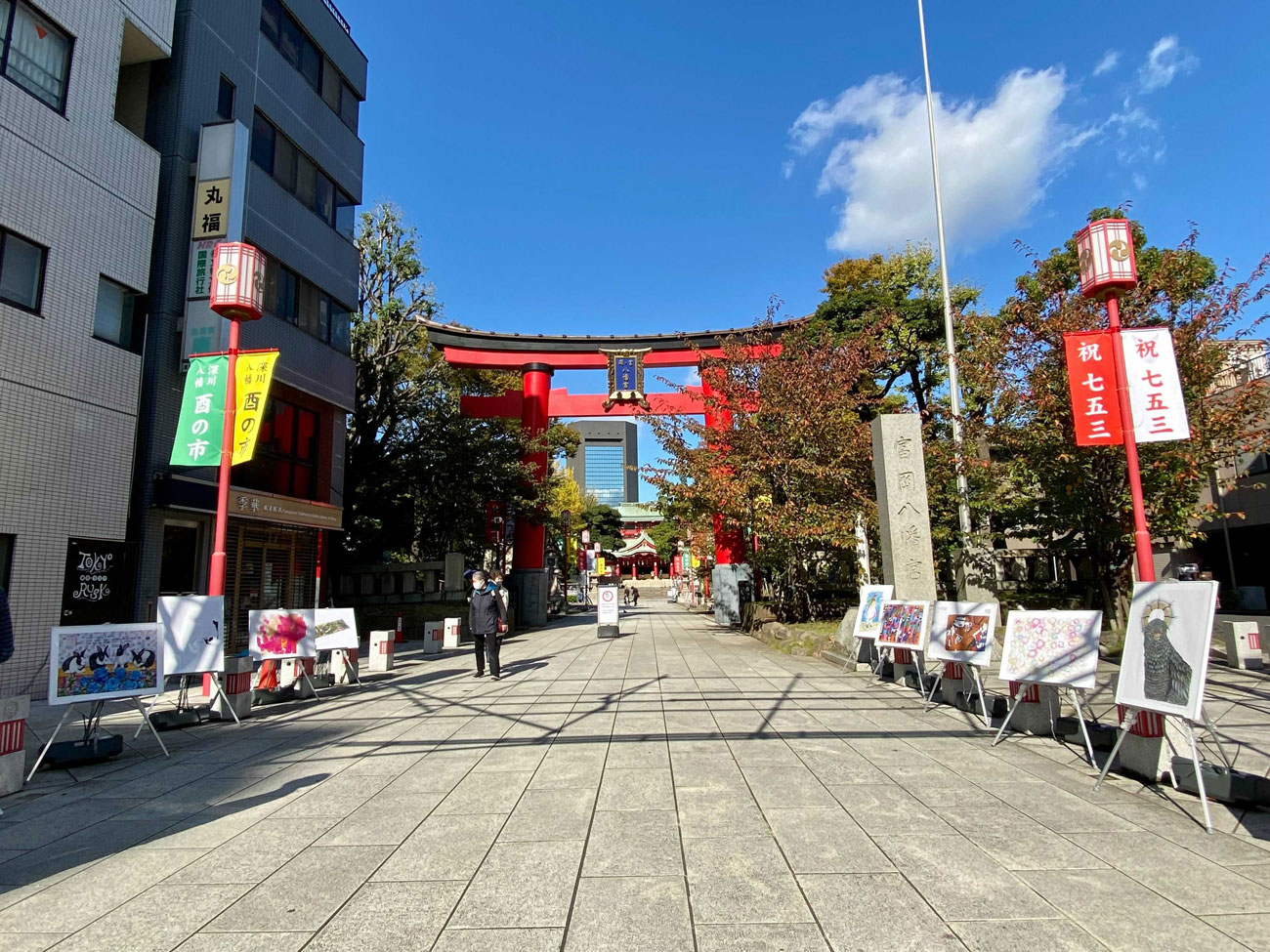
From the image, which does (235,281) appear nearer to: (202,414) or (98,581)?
(202,414)

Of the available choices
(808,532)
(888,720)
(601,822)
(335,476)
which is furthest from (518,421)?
(601,822)

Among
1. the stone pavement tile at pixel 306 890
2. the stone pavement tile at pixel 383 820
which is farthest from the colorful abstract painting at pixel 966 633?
the stone pavement tile at pixel 306 890

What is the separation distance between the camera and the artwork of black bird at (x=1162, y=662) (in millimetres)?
4758

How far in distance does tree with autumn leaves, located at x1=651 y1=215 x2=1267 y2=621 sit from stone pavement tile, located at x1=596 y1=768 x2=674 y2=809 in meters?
11.3

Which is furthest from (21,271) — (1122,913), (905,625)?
(1122,913)

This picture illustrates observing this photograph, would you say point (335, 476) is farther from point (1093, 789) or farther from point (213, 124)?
point (1093, 789)

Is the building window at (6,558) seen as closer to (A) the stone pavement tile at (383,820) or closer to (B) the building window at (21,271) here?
(B) the building window at (21,271)

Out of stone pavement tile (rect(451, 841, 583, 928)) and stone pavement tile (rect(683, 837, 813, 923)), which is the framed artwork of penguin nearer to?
stone pavement tile (rect(683, 837, 813, 923))

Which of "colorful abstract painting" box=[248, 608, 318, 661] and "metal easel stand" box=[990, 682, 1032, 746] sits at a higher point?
"colorful abstract painting" box=[248, 608, 318, 661]

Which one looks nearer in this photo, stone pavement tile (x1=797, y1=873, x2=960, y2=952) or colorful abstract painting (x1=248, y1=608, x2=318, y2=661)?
stone pavement tile (x1=797, y1=873, x2=960, y2=952)

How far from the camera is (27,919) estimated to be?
336 centimetres

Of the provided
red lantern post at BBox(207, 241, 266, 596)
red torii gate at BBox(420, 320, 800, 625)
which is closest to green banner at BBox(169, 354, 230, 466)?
red lantern post at BBox(207, 241, 266, 596)

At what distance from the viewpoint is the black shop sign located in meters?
11.1

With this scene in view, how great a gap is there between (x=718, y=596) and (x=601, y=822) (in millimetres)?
22351
